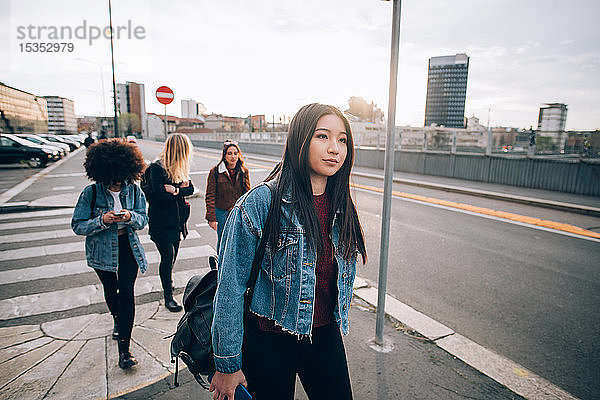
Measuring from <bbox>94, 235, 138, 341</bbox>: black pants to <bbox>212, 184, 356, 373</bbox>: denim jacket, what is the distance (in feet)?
5.87

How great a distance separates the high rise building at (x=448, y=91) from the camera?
76.2 meters

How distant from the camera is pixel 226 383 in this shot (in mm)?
1514

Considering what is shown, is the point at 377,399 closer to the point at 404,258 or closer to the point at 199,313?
the point at 199,313

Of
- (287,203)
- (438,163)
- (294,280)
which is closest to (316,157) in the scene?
(287,203)

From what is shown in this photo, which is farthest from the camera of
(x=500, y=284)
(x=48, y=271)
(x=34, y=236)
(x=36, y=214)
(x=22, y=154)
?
(x=22, y=154)

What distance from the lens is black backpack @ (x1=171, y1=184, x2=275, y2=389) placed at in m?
1.57

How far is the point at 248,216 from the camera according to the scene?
1.51 m

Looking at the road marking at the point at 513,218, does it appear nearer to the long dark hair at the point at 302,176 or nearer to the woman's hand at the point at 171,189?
the woman's hand at the point at 171,189

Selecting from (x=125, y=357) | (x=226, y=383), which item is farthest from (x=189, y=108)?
(x=226, y=383)

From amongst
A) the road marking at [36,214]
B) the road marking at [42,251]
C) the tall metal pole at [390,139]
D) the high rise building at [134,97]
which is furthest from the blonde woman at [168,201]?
the high rise building at [134,97]

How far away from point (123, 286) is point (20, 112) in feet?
137

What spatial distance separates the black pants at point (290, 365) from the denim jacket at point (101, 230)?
184 centimetres

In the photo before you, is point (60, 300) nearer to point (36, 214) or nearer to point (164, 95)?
point (36, 214)

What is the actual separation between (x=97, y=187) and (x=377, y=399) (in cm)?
274
